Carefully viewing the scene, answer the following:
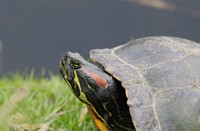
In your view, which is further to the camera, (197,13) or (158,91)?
(197,13)

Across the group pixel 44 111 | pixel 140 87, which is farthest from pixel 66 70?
pixel 44 111

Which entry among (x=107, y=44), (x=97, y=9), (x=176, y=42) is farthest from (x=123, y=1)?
(x=176, y=42)

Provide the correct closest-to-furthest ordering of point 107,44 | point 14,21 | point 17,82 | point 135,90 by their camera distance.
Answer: point 135,90 → point 17,82 → point 107,44 → point 14,21

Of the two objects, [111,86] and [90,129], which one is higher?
[111,86]

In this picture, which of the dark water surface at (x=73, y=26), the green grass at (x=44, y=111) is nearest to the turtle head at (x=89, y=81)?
the green grass at (x=44, y=111)

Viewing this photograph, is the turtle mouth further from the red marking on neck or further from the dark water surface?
the dark water surface

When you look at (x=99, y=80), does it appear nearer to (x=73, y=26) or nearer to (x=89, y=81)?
(x=89, y=81)

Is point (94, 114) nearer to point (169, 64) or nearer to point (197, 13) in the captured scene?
point (169, 64)
